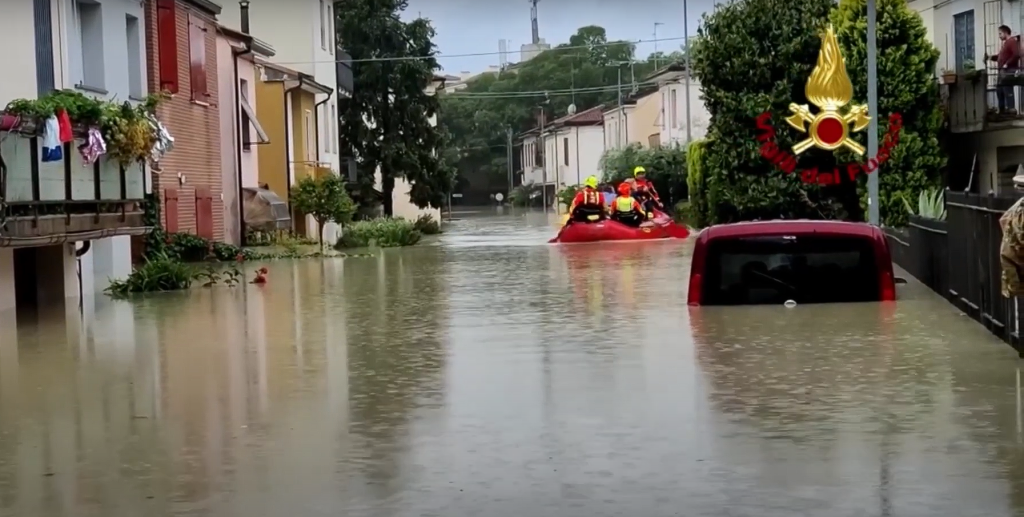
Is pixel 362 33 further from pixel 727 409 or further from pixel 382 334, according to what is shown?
pixel 727 409

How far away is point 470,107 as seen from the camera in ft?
418

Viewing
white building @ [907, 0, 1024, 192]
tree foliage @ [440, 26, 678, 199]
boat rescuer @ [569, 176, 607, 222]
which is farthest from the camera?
tree foliage @ [440, 26, 678, 199]

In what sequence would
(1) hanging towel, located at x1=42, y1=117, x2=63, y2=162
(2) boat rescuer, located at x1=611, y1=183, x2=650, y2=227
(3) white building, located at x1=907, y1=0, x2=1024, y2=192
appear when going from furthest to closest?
(2) boat rescuer, located at x1=611, y1=183, x2=650, y2=227, (3) white building, located at x1=907, y1=0, x2=1024, y2=192, (1) hanging towel, located at x1=42, y1=117, x2=63, y2=162

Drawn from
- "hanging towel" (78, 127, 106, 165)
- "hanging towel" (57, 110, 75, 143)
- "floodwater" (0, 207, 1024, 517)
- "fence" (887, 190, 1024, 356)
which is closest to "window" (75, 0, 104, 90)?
"hanging towel" (78, 127, 106, 165)

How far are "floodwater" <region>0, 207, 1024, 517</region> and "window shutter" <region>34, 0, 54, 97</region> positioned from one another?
14.6ft

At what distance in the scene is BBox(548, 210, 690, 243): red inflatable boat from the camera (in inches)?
1569

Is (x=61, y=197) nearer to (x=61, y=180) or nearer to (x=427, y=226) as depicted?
(x=61, y=180)

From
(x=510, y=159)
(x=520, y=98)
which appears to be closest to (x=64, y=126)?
(x=510, y=159)

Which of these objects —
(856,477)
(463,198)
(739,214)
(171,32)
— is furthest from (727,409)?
(463,198)

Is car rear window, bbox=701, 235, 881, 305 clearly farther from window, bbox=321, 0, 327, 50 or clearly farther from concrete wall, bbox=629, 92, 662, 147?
concrete wall, bbox=629, 92, 662, 147

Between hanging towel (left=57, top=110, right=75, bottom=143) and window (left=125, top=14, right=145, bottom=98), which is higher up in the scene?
window (left=125, top=14, right=145, bottom=98)

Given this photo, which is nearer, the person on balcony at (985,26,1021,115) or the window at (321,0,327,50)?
the person on balcony at (985,26,1021,115)

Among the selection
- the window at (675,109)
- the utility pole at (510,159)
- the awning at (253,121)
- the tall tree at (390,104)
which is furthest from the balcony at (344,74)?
the utility pole at (510,159)

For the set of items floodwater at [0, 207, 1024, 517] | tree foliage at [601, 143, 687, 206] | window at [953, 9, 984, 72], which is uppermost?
window at [953, 9, 984, 72]
